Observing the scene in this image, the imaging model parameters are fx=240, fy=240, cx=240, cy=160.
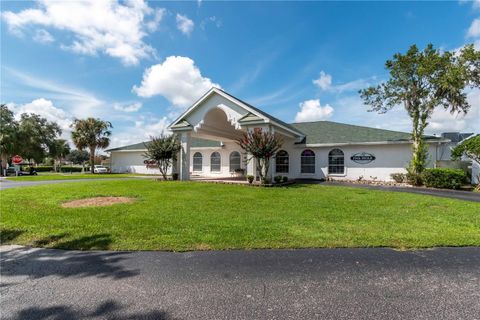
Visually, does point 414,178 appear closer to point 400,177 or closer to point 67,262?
point 400,177

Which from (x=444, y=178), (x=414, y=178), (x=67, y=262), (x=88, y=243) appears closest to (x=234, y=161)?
(x=414, y=178)

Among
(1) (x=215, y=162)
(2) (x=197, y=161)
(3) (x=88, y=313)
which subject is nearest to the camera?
(3) (x=88, y=313)

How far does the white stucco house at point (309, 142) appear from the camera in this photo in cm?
1661

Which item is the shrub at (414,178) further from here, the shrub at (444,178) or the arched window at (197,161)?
the arched window at (197,161)

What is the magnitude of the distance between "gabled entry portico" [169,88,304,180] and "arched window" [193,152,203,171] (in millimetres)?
7079

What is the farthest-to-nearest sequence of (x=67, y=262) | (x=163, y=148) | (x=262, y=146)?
(x=163, y=148)
(x=262, y=146)
(x=67, y=262)

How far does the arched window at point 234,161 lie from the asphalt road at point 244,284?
20586 millimetres

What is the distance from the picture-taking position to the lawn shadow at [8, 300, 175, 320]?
2.70 metres

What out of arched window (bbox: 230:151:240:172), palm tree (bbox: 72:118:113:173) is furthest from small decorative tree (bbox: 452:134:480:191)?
palm tree (bbox: 72:118:113:173)

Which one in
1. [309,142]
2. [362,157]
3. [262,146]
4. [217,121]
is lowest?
[362,157]

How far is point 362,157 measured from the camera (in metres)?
18.7

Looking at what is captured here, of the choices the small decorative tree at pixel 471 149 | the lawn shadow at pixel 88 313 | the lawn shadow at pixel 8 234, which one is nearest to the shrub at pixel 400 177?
the small decorative tree at pixel 471 149

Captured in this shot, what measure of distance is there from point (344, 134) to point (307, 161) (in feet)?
12.5

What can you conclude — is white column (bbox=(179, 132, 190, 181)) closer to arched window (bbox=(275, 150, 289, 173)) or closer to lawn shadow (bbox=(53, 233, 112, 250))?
arched window (bbox=(275, 150, 289, 173))
